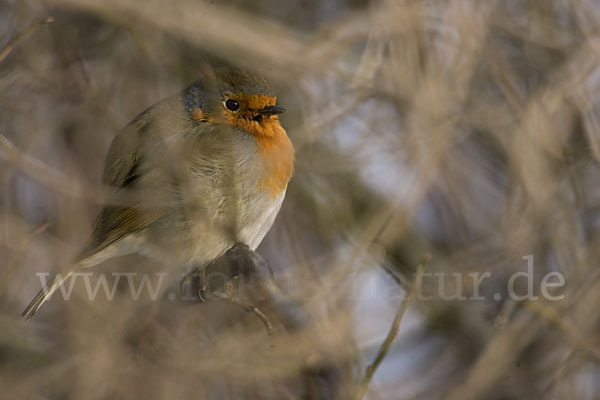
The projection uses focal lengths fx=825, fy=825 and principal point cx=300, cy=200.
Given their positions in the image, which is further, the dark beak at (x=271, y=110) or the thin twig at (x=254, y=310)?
the dark beak at (x=271, y=110)

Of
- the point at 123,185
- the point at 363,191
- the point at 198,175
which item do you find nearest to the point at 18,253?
the point at 123,185

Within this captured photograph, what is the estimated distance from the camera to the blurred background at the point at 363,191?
367 centimetres

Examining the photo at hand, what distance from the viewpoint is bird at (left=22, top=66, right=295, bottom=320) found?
392cm

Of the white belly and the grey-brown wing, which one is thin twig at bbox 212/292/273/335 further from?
the grey-brown wing

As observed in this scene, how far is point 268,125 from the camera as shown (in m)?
4.18

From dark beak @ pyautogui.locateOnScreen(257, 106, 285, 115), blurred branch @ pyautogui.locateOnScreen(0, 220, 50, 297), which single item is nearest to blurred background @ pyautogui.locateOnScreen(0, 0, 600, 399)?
blurred branch @ pyautogui.locateOnScreen(0, 220, 50, 297)

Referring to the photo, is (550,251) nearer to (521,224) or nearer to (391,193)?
(521,224)

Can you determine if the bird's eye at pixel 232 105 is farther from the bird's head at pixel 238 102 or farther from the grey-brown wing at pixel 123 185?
the grey-brown wing at pixel 123 185

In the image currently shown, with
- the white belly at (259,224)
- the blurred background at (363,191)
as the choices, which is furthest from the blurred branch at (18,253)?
the white belly at (259,224)

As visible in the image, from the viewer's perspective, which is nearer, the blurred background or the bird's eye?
the blurred background

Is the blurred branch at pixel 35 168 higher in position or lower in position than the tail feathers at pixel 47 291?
higher

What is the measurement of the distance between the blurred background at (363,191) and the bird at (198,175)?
179mm

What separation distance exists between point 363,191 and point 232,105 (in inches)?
49.7

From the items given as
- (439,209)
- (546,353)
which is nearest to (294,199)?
(439,209)
